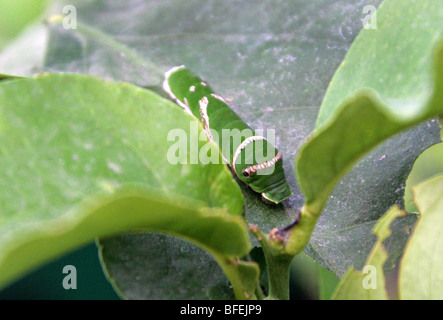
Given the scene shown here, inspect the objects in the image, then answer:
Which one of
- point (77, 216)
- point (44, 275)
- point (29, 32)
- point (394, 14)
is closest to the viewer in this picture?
point (77, 216)

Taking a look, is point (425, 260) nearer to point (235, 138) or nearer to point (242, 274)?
point (242, 274)

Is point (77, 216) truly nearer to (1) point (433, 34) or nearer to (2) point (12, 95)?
(2) point (12, 95)

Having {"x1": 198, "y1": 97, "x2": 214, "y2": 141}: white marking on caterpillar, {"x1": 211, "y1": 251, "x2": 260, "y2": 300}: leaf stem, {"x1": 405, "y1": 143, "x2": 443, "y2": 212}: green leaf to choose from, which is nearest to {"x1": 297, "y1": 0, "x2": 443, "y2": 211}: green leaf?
{"x1": 211, "y1": 251, "x2": 260, "y2": 300}: leaf stem

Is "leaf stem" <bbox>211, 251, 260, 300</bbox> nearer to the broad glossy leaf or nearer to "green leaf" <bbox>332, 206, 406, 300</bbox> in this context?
"green leaf" <bbox>332, 206, 406, 300</bbox>
